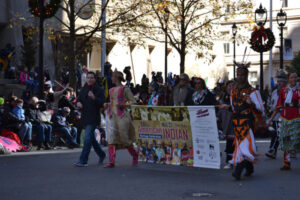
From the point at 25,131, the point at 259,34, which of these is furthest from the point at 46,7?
the point at 259,34

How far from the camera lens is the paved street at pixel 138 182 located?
8.79 m

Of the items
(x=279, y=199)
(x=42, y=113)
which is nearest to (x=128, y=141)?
(x=279, y=199)

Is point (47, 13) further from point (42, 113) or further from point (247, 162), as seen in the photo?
point (247, 162)

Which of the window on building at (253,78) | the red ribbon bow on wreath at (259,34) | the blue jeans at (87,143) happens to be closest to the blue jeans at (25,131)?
the blue jeans at (87,143)

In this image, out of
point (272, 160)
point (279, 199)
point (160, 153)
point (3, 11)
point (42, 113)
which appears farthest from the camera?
point (3, 11)

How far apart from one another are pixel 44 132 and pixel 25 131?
0.87 meters

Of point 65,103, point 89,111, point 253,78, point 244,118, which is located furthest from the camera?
point 253,78

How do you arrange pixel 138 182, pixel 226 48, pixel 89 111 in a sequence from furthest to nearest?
1. pixel 226 48
2. pixel 89 111
3. pixel 138 182

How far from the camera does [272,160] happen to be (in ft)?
47.4

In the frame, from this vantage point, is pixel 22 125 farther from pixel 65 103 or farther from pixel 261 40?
pixel 261 40

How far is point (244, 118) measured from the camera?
35.2 feet

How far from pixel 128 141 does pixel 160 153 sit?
721 mm

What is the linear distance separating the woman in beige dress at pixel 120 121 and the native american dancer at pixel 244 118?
8.80 ft

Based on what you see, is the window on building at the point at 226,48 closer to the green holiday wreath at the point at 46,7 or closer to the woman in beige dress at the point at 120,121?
the green holiday wreath at the point at 46,7
